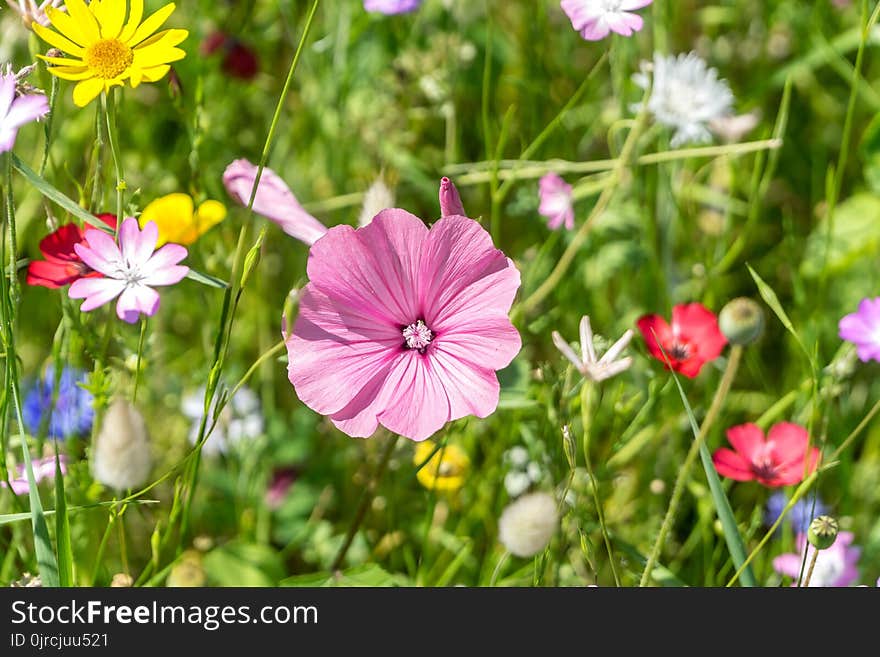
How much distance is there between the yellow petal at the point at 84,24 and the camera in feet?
2.85

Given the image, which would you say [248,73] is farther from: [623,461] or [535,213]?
[623,461]

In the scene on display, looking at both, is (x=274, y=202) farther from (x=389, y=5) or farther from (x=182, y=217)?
(x=389, y=5)

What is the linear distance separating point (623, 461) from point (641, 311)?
0.85ft

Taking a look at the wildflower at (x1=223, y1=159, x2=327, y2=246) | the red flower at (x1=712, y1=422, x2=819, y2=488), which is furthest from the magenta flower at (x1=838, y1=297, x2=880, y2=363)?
the wildflower at (x1=223, y1=159, x2=327, y2=246)

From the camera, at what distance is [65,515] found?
2.82 feet

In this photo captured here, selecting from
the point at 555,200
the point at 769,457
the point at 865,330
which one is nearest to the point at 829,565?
the point at 769,457

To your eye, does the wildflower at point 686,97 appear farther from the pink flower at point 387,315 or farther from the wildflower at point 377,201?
the pink flower at point 387,315

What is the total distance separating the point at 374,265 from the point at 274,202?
0.53 feet

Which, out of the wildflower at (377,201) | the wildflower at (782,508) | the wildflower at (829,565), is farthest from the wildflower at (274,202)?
the wildflower at (782,508)

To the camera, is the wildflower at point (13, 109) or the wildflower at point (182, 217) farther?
the wildflower at point (182, 217)

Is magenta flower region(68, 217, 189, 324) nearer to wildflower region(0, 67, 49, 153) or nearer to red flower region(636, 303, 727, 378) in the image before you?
wildflower region(0, 67, 49, 153)

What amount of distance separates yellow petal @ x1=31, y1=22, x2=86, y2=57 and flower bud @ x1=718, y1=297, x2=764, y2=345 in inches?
24.3

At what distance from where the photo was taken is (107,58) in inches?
34.2

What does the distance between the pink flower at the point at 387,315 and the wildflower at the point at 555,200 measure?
399 millimetres
